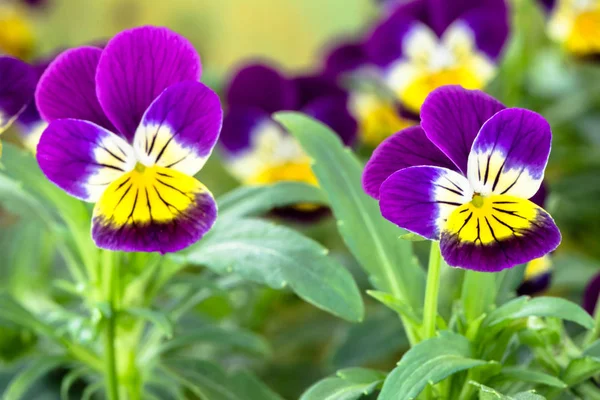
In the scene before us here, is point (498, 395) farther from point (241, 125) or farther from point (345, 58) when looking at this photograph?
point (345, 58)

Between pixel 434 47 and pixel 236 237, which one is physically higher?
pixel 434 47

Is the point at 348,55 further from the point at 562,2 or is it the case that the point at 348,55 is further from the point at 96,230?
the point at 96,230

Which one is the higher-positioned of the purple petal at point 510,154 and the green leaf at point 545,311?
the purple petal at point 510,154

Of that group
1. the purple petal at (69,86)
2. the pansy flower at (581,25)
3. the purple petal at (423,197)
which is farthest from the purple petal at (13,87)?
the pansy flower at (581,25)

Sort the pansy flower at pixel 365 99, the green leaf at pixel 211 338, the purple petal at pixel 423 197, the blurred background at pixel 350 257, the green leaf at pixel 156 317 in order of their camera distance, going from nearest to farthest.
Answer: the purple petal at pixel 423 197 → the green leaf at pixel 156 317 → the green leaf at pixel 211 338 → the blurred background at pixel 350 257 → the pansy flower at pixel 365 99

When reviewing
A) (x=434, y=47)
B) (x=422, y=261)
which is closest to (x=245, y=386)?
(x=422, y=261)

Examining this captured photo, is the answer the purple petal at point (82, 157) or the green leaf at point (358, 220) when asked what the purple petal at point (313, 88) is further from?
the purple petal at point (82, 157)
